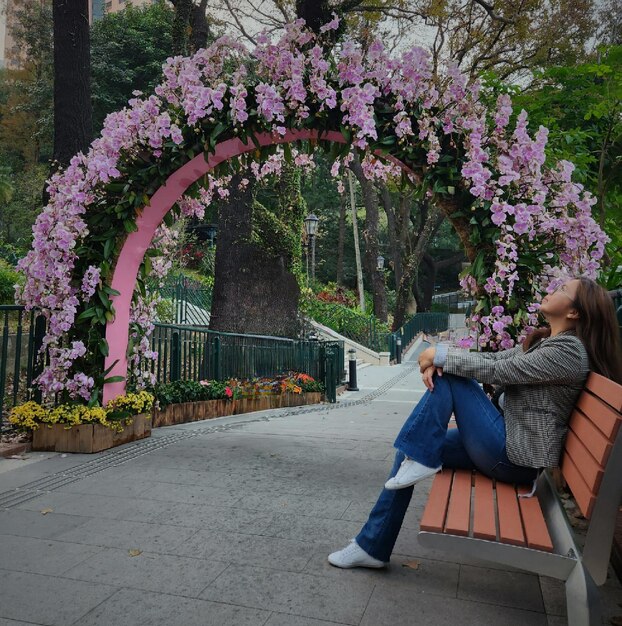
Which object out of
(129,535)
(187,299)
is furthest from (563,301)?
(187,299)

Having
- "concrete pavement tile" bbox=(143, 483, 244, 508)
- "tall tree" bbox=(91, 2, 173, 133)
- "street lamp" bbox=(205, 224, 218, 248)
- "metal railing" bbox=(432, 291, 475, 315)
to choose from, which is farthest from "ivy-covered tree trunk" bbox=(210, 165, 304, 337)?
"metal railing" bbox=(432, 291, 475, 315)

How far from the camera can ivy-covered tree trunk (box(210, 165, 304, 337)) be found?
12.6 m

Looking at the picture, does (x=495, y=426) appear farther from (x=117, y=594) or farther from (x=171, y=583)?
(x=117, y=594)

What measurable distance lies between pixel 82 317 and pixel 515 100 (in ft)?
16.1

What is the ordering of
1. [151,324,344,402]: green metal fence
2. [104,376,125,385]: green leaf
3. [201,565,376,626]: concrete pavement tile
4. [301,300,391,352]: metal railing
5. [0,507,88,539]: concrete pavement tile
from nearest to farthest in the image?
1. [201,565,376,626]: concrete pavement tile
2. [0,507,88,539]: concrete pavement tile
3. [104,376,125,385]: green leaf
4. [151,324,344,402]: green metal fence
5. [301,300,391,352]: metal railing

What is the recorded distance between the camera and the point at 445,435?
Result: 2.58 meters

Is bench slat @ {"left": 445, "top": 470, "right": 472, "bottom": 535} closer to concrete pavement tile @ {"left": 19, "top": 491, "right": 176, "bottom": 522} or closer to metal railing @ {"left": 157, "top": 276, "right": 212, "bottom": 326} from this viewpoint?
concrete pavement tile @ {"left": 19, "top": 491, "right": 176, "bottom": 522}

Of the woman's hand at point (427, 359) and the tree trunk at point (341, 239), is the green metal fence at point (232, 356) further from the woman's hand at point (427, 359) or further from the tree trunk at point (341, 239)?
the tree trunk at point (341, 239)

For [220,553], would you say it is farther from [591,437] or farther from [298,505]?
[591,437]

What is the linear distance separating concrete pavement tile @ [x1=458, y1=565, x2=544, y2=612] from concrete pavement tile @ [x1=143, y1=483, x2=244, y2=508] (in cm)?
161

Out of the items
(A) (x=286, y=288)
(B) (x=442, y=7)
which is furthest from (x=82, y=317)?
(B) (x=442, y=7)

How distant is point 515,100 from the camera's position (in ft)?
20.5

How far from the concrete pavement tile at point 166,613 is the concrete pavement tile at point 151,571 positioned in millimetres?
86

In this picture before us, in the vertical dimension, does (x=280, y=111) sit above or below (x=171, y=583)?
above
